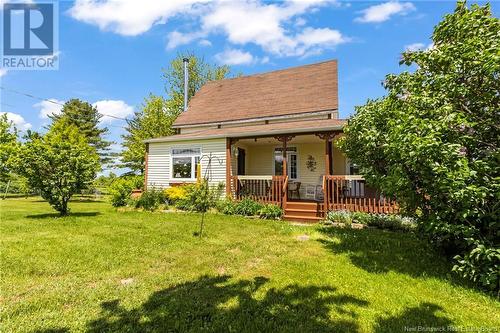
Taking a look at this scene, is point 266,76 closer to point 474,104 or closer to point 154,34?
point 154,34

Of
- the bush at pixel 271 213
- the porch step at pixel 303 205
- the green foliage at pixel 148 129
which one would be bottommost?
the bush at pixel 271 213

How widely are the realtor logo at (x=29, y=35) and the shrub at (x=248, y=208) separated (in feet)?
26.9

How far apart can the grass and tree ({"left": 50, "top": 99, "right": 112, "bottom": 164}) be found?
32.2 m

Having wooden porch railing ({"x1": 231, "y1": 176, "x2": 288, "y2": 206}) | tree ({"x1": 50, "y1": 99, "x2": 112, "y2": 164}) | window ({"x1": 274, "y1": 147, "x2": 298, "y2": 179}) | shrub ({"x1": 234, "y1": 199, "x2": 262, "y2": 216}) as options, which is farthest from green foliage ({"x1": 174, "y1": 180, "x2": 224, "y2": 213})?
tree ({"x1": 50, "y1": 99, "x2": 112, "y2": 164})

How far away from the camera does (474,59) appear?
4.26 metres

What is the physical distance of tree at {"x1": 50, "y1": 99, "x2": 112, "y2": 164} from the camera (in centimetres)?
3537

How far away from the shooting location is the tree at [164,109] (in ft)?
77.6

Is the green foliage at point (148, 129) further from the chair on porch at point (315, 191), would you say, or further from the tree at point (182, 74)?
the chair on porch at point (315, 191)

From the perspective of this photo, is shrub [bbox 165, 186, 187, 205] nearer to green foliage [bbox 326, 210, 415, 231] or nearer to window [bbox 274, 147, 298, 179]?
window [bbox 274, 147, 298, 179]

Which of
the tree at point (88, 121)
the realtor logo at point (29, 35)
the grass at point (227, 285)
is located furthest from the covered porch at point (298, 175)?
the tree at point (88, 121)

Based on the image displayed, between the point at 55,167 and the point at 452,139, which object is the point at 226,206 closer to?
the point at 55,167

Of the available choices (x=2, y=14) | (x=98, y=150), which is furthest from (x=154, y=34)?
(x=98, y=150)

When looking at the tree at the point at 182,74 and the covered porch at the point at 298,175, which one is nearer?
the covered porch at the point at 298,175

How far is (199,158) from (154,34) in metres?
6.13
